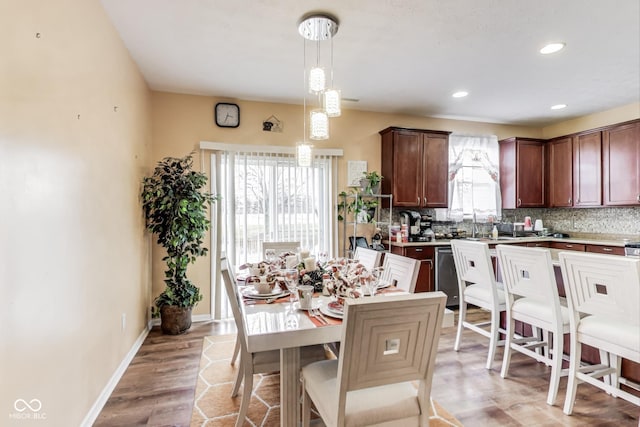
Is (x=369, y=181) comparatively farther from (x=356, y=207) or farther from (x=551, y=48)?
(x=551, y=48)

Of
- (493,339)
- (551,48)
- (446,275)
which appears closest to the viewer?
(493,339)

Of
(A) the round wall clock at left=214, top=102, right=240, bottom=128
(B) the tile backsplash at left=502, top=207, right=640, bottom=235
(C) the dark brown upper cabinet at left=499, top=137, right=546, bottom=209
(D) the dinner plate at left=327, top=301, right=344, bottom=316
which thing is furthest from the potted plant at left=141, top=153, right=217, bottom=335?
(B) the tile backsplash at left=502, top=207, right=640, bottom=235

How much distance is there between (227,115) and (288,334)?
3.23m

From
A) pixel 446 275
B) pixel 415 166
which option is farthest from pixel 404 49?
pixel 446 275

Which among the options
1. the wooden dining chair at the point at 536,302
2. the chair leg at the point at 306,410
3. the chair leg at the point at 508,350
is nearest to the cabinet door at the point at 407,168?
the wooden dining chair at the point at 536,302

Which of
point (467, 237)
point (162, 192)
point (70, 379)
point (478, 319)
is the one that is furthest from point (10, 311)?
point (467, 237)

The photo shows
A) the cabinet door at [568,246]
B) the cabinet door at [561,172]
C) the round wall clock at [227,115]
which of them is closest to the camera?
the round wall clock at [227,115]

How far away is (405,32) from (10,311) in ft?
9.42

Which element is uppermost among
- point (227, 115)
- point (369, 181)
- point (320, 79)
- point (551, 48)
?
point (551, 48)

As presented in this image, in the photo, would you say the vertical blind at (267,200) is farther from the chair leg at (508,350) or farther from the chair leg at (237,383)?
the chair leg at (508,350)

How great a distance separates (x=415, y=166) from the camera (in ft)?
14.4

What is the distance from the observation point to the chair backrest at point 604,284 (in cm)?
171

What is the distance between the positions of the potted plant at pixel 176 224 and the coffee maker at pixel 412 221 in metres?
2.68

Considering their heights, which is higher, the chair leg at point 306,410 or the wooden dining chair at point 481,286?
the wooden dining chair at point 481,286
